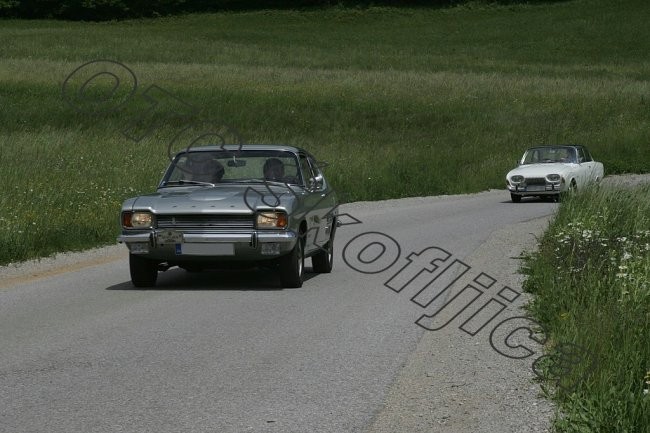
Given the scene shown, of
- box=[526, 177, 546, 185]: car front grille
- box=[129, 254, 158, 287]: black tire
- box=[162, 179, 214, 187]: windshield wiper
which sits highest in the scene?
box=[162, 179, 214, 187]: windshield wiper

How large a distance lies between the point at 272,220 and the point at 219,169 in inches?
68.5

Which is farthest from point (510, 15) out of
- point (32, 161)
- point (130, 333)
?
point (130, 333)

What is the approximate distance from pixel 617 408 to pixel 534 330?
10.6 feet

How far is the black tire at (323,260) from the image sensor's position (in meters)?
13.5

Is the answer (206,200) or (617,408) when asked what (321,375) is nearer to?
(617,408)

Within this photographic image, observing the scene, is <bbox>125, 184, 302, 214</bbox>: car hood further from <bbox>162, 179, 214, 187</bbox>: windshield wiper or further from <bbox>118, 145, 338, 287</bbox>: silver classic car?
<bbox>162, 179, 214, 187</bbox>: windshield wiper

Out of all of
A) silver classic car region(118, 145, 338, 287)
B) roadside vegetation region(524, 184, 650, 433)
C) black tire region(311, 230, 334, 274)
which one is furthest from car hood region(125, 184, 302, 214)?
roadside vegetation region(524, 184, 650, 433)

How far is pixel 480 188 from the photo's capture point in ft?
106

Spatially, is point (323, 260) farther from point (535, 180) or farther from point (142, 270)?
point (535, 180)

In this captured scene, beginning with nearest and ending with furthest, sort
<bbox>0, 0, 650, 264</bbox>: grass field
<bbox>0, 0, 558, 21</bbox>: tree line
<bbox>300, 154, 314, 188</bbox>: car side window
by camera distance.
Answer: <bbox>300, 154, 314, 188</bbox>: car side window
<bbox>0, 0, 650, 264</bbox>: grass field
<bbox>0, 0, 558, 21</bbox>: tree line

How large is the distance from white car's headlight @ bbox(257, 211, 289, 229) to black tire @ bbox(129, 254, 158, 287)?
1.30 m

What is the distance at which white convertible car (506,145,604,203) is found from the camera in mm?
27000

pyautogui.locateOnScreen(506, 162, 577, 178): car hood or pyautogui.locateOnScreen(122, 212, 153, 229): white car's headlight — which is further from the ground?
pyautogui.locateOnScreen(122, 212, 153, 229): white car's headlight

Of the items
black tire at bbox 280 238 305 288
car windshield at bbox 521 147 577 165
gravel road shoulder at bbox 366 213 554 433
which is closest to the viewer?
gravel road shoulder at bbox 366 213 554 433
